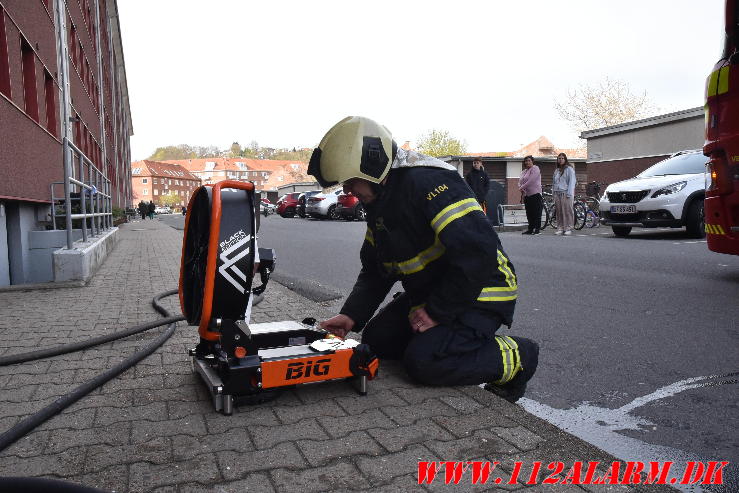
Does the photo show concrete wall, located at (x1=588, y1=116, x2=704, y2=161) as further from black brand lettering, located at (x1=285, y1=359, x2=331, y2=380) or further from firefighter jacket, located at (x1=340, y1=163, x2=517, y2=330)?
black brand lettering, located at (x1=285, y1=359, x2=331, y2=380)

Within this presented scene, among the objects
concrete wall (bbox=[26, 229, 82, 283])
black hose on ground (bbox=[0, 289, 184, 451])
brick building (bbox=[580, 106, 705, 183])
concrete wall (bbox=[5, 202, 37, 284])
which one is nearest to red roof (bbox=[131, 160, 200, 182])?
brick building (bbox=[580, 106, 705, 183])

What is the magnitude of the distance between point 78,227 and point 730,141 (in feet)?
26.9

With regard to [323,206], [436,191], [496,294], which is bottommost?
[496,294]

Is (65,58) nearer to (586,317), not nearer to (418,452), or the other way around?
(586,317)

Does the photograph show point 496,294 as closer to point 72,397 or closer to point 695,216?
point 72,397

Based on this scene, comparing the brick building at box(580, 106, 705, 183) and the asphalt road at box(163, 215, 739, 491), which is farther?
the brick building at box(580, 106, 705, 183)

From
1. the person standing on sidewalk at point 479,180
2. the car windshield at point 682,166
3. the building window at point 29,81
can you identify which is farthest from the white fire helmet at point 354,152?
the person standing on sidewalk at point 479,180

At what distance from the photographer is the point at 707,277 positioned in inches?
249

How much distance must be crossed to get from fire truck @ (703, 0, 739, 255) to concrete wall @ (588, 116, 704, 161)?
1845cm

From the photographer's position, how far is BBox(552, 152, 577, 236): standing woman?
13.9 m

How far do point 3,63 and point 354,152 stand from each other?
23.1ft

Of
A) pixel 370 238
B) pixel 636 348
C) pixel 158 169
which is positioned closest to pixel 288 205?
pixel 636 348

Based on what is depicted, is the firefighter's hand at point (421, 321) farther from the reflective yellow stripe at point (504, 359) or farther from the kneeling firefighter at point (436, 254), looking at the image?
the reflective yellow stripe at point (504, 359)

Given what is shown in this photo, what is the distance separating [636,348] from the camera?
370cm
